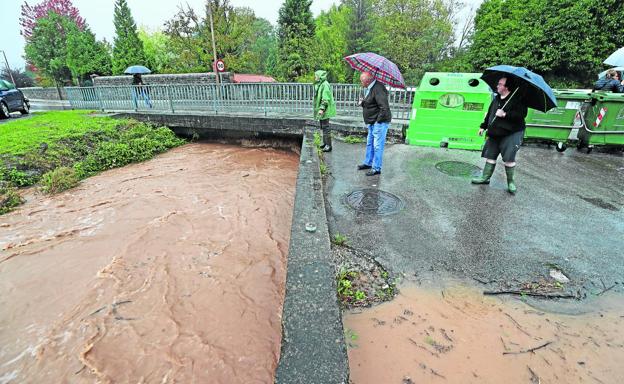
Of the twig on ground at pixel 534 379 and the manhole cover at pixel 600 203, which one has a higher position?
the manhole cover at pixel 600 203

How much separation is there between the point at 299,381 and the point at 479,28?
25511 millimetres

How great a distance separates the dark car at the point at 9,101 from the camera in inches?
533

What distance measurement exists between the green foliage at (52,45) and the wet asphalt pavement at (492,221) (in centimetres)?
2984

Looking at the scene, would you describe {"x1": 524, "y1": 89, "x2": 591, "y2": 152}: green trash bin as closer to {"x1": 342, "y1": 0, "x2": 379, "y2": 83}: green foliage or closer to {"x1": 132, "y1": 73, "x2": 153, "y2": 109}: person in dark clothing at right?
{"x1": 132, "y1": 73, "x2": 153, "y2": 109}: person in dark clothing at right

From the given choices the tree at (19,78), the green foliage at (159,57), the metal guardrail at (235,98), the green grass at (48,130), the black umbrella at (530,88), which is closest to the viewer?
the black umbrella at (530,88)

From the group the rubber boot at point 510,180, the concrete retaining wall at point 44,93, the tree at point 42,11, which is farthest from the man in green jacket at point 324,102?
the tree at point 42,11

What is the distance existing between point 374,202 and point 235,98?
26.7ft

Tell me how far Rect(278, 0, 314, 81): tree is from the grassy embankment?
56.3 feet

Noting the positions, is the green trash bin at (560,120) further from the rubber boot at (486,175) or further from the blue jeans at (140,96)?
the blue jeans at (140,96)

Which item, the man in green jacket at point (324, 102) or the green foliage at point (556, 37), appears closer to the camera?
the man in green jacket at point (324, 102)

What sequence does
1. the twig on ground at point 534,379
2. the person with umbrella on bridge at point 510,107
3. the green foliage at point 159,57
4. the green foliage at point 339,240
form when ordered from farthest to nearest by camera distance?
1. the green foliage at point 159,57
2. the person with umbrella on bridge at point 510,107
3. the green foliage at point 339,240
4. the twig on ground at point 534,379

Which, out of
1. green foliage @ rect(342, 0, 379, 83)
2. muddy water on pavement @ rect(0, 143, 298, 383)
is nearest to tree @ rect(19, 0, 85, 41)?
green foliage @ rect(342, 0, 379, 83)

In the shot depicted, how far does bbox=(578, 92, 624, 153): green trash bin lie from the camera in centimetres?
676

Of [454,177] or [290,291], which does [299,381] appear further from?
[454,177]
